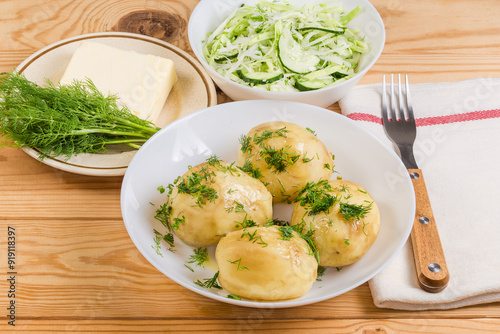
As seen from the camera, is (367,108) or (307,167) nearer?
(307,167)

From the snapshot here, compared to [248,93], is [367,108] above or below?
below

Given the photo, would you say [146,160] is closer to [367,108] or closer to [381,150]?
[381,150]

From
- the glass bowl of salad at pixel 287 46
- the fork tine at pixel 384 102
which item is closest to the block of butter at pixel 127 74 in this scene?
the glass bowl of salad at pixel 287 46

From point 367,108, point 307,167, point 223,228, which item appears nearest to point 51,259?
point 223,228

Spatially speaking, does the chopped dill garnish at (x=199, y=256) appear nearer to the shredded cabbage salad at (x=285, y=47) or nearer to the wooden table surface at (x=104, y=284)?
the wooden table surface at (x=104, y=284)

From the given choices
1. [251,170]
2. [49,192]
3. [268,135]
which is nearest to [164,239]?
[251,170]

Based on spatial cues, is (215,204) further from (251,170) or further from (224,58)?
(224,58)

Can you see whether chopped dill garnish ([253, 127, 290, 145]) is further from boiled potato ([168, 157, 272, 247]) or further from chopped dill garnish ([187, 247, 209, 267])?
chopped dill garnish ([187, 247, 209, 267])
